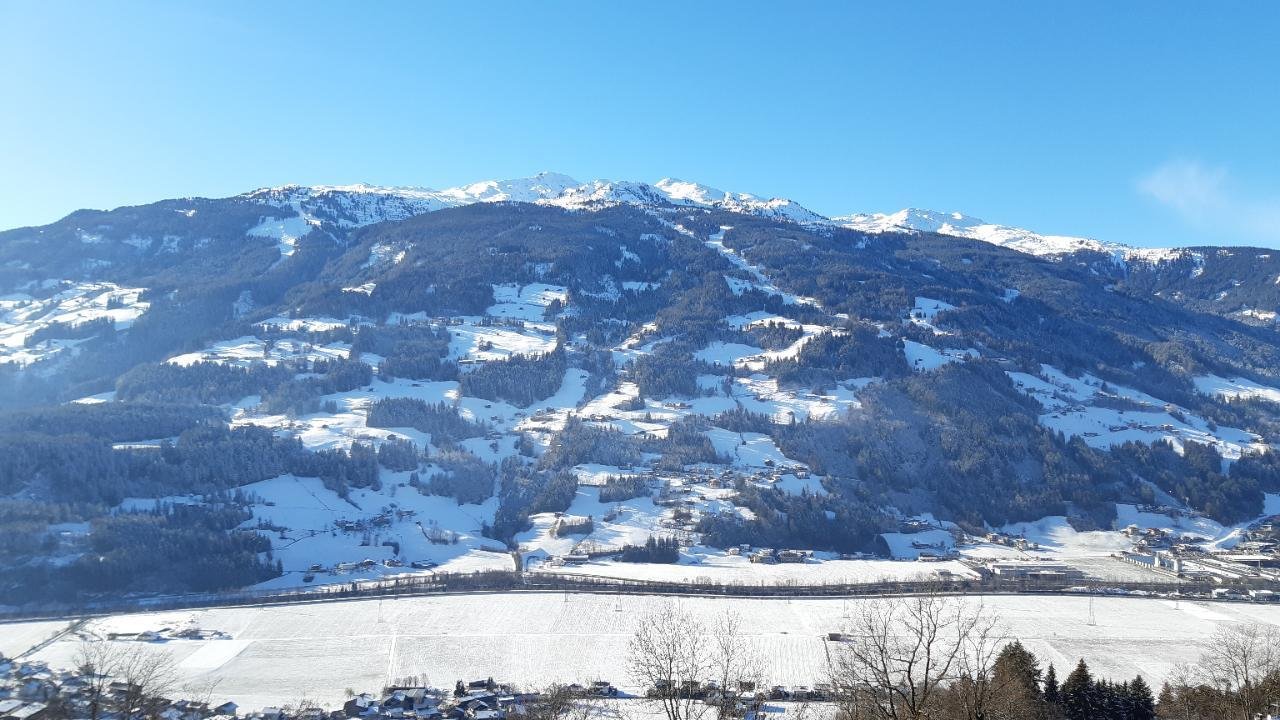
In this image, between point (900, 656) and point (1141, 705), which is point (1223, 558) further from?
point (900, 656)

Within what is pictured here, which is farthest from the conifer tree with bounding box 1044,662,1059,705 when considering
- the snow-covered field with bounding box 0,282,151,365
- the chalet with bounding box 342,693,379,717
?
the snow-covered field with bounding box 0,282,151,365

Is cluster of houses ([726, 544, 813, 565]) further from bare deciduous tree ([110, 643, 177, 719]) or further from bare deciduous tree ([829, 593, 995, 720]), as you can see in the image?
bare deciduous tree ([110, 643, 177, 719])

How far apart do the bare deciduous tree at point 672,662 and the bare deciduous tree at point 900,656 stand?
19.0ft

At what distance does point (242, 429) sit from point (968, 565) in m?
91.7

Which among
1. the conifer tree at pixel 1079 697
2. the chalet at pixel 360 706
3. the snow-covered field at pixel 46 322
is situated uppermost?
the snow-covered field at pixel 46 322

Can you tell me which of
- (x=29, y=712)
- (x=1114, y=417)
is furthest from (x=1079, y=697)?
(x=1114, y=417)

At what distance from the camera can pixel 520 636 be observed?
68.2 meters

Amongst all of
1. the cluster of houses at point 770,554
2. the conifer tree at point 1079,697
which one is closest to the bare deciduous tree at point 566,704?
the conifer tree at point 1079,697

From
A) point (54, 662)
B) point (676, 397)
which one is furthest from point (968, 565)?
point (54, 662)

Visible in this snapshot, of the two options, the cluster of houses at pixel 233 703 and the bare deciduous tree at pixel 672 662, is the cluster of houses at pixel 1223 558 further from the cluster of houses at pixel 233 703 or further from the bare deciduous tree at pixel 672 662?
the cluster of houses at pixel 233 703

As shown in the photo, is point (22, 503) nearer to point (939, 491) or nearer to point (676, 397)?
point (676, 397)

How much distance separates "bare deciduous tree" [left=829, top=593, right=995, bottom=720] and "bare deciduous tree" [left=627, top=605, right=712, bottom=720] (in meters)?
5.78

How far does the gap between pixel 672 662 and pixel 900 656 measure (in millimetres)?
23643

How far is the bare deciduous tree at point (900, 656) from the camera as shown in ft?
89.5
